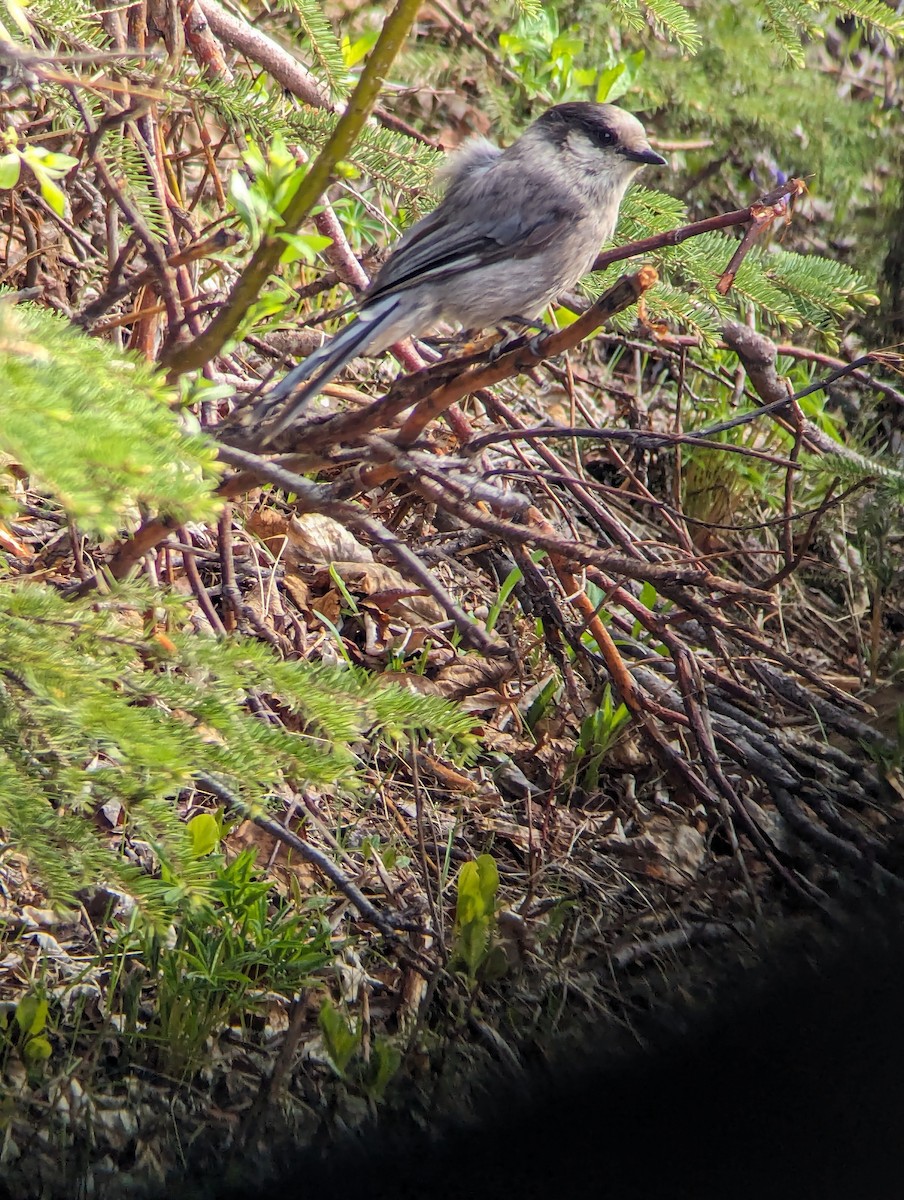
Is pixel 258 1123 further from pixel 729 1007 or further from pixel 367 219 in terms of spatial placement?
pixel 367 219

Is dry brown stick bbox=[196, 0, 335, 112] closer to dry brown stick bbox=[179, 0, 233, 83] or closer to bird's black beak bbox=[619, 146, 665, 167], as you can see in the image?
dry brown stick bbox=[179, 0, 233, 83]

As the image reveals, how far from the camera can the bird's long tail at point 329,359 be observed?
2311 millimetres

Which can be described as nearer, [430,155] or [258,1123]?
[258,1123]

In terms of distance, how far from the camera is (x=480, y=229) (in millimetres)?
3057

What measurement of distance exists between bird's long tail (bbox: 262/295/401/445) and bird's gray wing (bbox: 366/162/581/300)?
204mm

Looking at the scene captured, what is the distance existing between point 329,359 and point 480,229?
82 centimetres

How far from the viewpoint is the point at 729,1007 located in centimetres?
194

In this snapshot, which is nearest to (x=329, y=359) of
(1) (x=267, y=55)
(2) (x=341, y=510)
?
(2) (x=341, y=510)

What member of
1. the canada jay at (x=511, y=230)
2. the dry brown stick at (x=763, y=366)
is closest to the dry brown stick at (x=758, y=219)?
the dry brown stick at (x=763, y=366)

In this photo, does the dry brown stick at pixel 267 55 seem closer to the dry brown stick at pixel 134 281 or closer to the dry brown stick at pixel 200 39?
the dry brown stick at pixel 200 39

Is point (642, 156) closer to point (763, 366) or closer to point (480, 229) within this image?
point (480, 229)

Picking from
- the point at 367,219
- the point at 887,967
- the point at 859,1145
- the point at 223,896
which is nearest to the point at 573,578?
the point at 223,896

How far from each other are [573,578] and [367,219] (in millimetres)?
2238

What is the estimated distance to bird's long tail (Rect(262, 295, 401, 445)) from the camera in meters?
2.31
